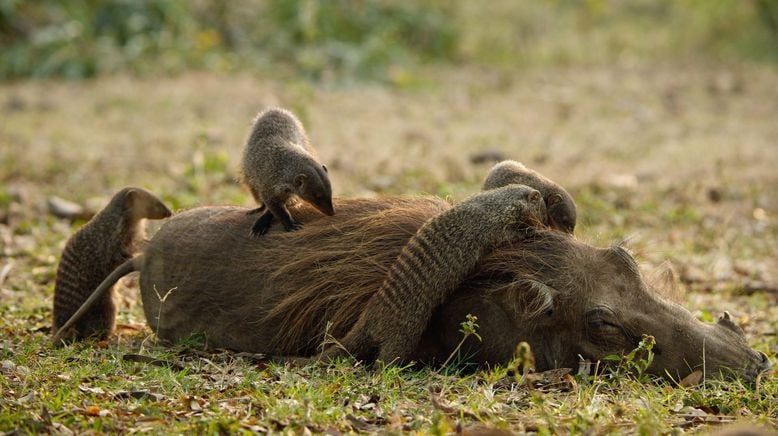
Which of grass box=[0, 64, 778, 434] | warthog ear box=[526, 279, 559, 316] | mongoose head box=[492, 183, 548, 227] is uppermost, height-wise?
mongoose head box=[492, 183, 548, 227]

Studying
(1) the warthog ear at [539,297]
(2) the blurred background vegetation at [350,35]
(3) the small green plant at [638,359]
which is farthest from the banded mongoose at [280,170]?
(2) the blurred background vegetation at [350,35]

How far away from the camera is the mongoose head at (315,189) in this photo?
17.7ft

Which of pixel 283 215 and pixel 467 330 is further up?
pixel 283 215

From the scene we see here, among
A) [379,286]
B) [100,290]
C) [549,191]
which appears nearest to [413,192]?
[549,191]

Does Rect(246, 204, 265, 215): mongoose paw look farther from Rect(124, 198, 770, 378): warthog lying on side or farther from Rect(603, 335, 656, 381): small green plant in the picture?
Rect(603, 335, 656, 381): small green plant

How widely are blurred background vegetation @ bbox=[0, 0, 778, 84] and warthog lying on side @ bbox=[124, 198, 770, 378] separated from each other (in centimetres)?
1016

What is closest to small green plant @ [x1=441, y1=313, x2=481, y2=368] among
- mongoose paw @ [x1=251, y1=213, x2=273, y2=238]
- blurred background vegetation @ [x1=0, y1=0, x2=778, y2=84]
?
mongoose paw @ [x1=251, y1=213, x2=273, y2=238]

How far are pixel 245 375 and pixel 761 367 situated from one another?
7.83 ft

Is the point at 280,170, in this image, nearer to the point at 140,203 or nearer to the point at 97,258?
the point at 140,203

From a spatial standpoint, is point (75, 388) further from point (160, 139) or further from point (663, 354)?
point (160, 139)

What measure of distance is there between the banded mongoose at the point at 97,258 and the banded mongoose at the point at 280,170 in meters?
0.56

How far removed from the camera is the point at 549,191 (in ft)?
17.9

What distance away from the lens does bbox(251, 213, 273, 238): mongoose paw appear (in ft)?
17.7

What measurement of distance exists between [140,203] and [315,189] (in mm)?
1079
